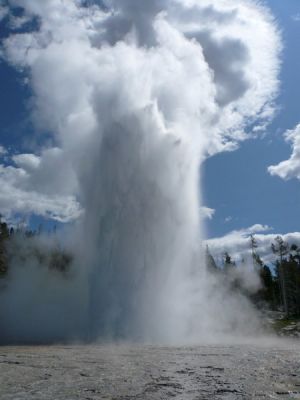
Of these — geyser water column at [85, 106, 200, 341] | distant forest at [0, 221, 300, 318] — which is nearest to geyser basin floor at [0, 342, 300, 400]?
geyser water column at [85, 106, 200, 341]

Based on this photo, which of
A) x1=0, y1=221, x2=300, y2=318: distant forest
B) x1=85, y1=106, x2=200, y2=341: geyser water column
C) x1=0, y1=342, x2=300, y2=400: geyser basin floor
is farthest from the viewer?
x1=0, y1=221, x2=300, y2=318: distant forest

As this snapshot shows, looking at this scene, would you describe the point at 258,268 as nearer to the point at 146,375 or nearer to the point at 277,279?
the point at 277,279

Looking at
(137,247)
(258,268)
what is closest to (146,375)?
(137,247)

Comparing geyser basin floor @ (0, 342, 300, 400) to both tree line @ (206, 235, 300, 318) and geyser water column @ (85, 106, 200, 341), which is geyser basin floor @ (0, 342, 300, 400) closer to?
geyser water column @ (85, 106, 200, 341)

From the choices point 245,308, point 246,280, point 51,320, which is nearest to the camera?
point 51,320

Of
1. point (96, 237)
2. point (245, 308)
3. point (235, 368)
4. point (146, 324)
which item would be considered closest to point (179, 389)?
point (235, 368)

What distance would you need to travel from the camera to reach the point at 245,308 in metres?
41.1

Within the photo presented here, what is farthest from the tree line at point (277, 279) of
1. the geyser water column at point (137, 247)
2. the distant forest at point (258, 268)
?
the geyser water column at point (137, 247)

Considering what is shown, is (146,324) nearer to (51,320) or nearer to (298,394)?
(51,320)

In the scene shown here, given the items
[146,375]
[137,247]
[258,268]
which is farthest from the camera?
[258,268]

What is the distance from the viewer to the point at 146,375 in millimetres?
11258

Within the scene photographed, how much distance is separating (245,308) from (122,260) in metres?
19.1

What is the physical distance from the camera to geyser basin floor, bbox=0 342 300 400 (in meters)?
8.86

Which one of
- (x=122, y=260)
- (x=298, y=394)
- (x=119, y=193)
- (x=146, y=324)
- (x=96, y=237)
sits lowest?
(x=298, y=394)
